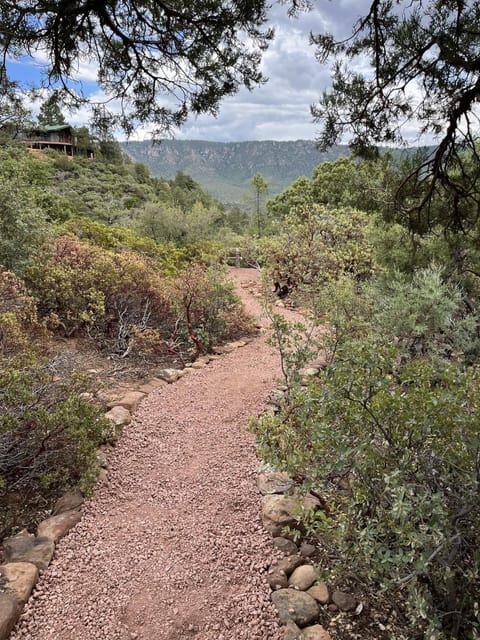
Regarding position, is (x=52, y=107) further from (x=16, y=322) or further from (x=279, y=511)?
(x=279, y=511)

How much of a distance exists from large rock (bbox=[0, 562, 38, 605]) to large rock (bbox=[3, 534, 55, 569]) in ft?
0.15

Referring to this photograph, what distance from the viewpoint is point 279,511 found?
8.35ft

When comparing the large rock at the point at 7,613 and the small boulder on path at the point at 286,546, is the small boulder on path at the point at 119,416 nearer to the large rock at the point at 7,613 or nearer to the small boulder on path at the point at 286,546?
the large rock at the point at 7,613

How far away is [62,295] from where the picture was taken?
500 cm

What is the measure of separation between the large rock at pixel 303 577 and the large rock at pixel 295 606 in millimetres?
53

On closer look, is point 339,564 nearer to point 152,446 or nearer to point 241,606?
point 241,606

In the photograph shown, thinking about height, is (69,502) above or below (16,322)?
below

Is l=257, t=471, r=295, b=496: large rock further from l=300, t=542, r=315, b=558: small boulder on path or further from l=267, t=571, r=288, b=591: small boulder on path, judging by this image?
l=267, t=571, r=288, b=591: small boulder on path

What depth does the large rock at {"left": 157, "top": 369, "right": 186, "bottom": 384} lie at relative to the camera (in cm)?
466

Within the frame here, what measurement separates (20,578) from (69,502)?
0.63 m

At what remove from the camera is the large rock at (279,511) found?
2467mm

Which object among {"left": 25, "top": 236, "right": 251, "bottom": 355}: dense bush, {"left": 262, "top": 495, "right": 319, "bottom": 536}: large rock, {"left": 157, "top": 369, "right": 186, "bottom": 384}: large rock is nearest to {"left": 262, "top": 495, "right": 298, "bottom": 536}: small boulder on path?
{"left": 262, "top": 495, "right": 319, "bottom": 536}: large rock

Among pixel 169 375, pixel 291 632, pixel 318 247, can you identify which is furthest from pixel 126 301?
pixel 318 247

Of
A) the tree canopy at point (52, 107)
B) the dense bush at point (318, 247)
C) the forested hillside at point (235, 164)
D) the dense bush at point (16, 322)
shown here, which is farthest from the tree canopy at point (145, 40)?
the forested hillside at point (235, 164)
